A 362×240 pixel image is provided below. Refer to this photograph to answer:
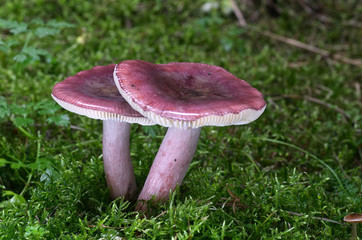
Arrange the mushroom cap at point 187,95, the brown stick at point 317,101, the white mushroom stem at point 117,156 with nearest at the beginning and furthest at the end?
the mushroom cap at point 187,95, the white mushroom stem at point 117,156, the brown stick at point 317,101

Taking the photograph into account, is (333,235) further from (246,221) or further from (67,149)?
(67,149)

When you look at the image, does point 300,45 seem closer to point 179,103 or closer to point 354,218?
point 354,218

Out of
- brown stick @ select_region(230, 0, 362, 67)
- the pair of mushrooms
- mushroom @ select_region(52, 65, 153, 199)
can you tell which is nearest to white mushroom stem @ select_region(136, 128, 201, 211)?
the pair of mushrooms

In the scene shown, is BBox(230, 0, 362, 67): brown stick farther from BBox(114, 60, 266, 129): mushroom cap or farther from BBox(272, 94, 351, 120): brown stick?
BBox(114, 60, 266, 129): mushroom cap

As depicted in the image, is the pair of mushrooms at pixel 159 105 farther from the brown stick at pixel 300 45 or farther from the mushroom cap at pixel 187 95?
the brown stick at pixel 300 45

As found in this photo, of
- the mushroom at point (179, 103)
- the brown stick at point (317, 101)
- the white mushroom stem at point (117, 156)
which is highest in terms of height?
the mushroom at point (179, 103)

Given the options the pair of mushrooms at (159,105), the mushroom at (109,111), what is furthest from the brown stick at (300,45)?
the mushroom at (109,111)
